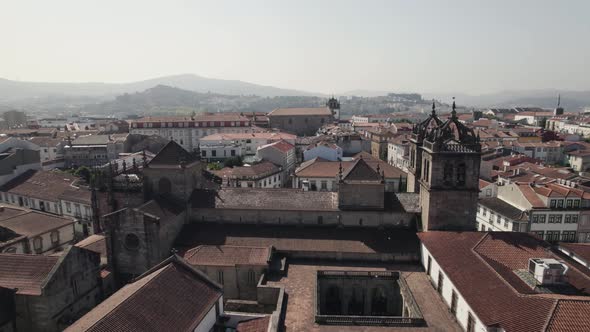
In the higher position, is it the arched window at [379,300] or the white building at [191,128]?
the white building at [191,128]

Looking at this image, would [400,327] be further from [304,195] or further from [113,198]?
[113,198]

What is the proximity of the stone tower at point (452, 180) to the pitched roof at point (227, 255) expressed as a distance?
48.5 feet

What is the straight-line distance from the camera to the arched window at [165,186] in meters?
37.5

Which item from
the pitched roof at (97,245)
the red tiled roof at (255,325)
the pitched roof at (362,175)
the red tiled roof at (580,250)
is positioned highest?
the pitched roof at (362,175)

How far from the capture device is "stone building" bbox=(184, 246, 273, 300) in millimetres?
30953

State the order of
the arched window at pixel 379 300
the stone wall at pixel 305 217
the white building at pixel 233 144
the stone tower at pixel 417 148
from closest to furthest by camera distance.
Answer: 1. the arched window at pixel 379 300
2. the stone wall at pixel 305 217
3. the stone tower at pixel 417 148
4. the white building at pixel 233 144

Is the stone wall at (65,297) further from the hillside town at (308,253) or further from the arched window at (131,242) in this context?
the arched window at (131,242)

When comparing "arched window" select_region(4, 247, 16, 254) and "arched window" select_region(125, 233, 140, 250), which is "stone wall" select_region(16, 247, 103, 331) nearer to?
"arched window" select_region(125, 233, 140, 250)

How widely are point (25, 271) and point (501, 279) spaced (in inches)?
1224

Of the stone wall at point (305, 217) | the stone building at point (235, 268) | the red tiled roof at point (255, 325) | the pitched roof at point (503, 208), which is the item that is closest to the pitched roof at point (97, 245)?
the stone wall at point (305, 217)

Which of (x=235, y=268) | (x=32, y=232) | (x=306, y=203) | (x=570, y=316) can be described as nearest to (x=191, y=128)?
(x=32, y=232)

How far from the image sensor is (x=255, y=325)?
24.3 m

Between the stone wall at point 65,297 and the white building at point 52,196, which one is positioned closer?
the stone wall at point 65,297

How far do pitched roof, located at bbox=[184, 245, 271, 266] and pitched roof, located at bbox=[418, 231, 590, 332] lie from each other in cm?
1324
